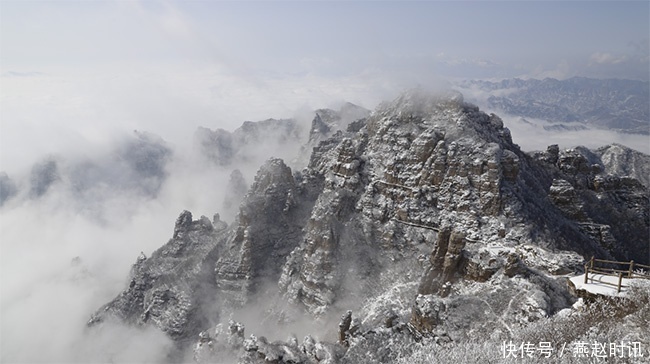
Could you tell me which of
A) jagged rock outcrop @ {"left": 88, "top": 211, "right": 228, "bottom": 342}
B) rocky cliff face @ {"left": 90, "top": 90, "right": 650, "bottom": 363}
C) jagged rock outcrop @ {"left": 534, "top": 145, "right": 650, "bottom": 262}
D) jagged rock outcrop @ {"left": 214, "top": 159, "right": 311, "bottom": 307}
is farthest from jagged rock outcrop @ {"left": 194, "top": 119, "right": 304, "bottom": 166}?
jagged rock outcrop @ {"left": 534, "top": 145, "right": 650, "bottom": 262}

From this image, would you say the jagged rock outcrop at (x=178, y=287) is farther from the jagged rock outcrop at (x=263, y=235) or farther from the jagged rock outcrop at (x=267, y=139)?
the jagged rock outcrop at (x=267, y=139)

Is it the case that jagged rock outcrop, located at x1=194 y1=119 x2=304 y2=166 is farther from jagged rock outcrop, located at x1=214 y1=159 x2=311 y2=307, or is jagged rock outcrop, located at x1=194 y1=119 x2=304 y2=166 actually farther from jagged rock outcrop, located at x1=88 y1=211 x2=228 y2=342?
jagged rock outcrop, located at x1=214 y1=159 x2=311 y2=307

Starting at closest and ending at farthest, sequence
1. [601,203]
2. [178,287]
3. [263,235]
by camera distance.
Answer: [601,203] < [178,287] < [263,235]

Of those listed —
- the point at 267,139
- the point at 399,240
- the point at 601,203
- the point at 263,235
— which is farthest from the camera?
the point at 267,139

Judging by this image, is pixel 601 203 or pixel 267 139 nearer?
pixel 601 203

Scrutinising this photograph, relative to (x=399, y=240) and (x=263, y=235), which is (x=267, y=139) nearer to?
(x=263, y=235)

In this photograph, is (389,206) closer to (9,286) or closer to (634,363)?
(634,363)

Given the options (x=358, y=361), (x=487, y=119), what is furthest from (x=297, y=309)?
(x=487, y=119)

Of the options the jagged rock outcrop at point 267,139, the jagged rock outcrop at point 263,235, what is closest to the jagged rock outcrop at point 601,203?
the jagged rock outcrop at point 263,235

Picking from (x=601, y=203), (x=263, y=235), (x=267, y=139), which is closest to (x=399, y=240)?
(x=263, y=235)
